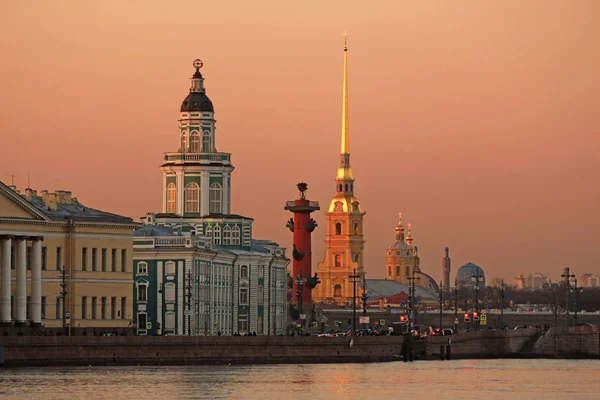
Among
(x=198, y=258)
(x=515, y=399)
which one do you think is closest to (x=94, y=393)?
(x=515, y=399)

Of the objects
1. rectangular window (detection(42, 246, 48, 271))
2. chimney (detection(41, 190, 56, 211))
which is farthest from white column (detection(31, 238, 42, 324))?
chimney (detection(41, 190, 56, 211))

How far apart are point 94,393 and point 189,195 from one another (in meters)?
70.8

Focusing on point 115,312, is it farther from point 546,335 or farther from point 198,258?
point 546,335

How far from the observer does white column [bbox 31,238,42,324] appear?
11825 centimetres

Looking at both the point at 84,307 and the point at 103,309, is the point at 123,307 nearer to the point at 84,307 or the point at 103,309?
the point at 103,309

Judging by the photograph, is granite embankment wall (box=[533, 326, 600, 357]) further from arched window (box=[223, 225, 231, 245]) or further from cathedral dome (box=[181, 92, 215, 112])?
cathedral dome (box=[181, 92, 215, 112])

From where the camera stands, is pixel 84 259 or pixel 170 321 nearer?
pixel 84 259

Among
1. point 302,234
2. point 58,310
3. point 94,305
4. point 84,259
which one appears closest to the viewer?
point 58,310

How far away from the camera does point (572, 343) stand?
149 m

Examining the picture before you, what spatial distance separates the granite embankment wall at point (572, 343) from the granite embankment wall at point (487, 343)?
1.22m

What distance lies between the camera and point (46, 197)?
129 meters

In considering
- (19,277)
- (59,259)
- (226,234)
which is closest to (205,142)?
(226,234)

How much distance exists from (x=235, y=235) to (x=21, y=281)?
45958 millimetres

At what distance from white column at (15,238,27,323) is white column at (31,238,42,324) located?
1024 mm
